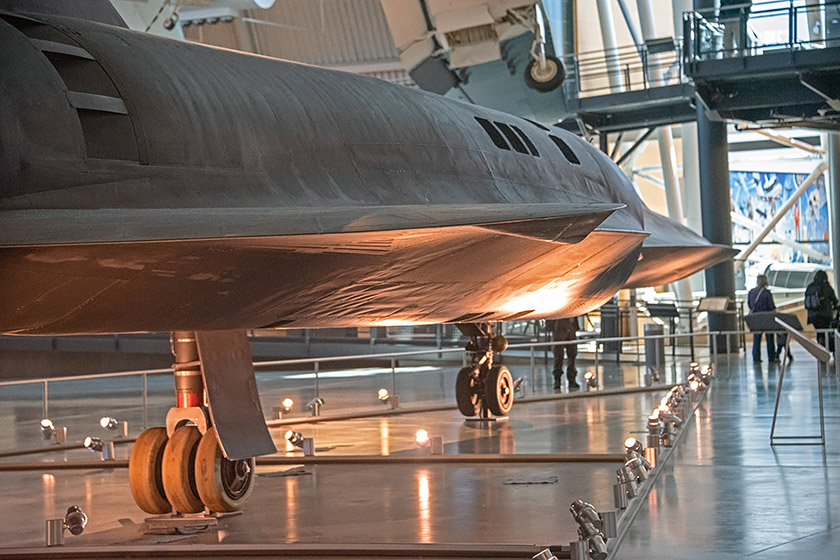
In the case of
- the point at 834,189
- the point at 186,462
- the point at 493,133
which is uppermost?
the point at 834,189

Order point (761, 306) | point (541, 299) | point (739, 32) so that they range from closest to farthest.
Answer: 1. point (541, 299)
2. point (739, 32)
3. point (761, 306)

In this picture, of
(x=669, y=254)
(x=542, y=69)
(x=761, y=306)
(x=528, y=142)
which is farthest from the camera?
(x=542, y=69)

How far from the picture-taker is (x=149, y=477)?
7.21m

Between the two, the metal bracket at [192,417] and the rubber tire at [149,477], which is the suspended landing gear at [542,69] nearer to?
the metal bracket at [192,417]

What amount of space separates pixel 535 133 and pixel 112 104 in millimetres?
5087

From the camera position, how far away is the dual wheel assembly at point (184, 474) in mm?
7090

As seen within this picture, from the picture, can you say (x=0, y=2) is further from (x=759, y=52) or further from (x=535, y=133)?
(x=759, y=52)

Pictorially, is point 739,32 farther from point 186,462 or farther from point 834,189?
point 186,462

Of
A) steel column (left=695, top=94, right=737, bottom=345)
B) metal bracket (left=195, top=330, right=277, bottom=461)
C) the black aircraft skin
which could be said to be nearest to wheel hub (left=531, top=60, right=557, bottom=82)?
steel column (left=695, top=94, right=737, bottom=345)

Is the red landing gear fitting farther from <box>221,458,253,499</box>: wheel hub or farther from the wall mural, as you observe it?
the wall mural

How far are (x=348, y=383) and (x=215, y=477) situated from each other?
14662mm

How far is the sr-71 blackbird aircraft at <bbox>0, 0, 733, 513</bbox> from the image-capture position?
16.0 feet

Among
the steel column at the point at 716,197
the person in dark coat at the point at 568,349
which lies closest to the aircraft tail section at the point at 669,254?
the person in dark coat at the point at 568,349

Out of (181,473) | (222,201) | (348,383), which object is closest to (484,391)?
(181,473)
